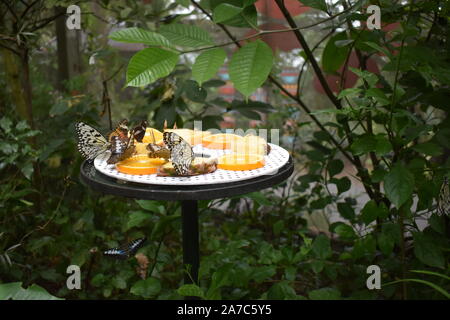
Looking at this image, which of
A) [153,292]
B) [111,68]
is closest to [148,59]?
[153,292]

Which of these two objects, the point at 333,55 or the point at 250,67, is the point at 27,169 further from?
the point at 250,67

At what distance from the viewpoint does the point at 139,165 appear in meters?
1.05

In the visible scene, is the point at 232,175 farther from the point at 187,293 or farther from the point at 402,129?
the point at 402,129

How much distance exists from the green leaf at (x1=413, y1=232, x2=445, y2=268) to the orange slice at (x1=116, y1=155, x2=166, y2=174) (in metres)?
0.66

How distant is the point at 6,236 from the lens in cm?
167

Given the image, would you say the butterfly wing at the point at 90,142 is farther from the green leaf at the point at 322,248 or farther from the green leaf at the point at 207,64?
the green leaf at the point at 322,248

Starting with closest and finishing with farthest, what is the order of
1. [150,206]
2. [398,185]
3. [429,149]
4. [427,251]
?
[398,185], [429,149], [427,251], [150,206]

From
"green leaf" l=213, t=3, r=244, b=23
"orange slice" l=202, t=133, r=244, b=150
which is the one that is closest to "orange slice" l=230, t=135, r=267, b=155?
"orange slice" l=202, t=133, r=244, b=150

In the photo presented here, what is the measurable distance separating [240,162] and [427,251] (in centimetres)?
53

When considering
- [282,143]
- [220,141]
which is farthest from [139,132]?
[282,143]

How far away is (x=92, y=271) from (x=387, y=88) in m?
1.27

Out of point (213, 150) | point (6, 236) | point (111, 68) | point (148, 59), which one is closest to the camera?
point (148, 59)

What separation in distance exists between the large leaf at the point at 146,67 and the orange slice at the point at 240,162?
→ 0.46 m

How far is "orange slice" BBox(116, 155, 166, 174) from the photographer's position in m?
1.04
